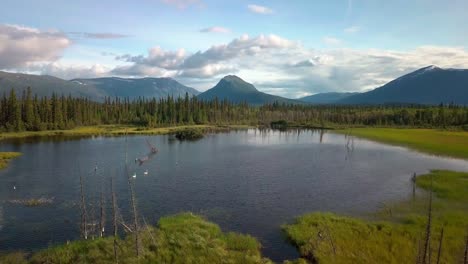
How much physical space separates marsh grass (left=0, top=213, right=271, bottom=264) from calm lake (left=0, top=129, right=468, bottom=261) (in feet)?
9.89

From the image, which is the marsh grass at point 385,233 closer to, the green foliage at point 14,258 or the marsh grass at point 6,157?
the green foliage at point 14,258

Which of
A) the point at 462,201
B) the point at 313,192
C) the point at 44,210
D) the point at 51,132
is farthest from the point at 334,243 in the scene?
the point at 51,132

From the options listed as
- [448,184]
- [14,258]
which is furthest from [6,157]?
[448,184]

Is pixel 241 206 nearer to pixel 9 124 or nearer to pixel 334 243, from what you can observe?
pixel 334 243

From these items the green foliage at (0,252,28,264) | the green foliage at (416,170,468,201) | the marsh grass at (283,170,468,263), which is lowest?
the green foliage at (0,252,28,264)

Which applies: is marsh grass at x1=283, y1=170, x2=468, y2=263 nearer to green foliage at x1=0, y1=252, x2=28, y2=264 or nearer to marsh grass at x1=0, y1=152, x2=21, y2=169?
green foliage at x1=0, y1=252, x2=28, y2=264

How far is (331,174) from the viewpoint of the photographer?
3017 inches

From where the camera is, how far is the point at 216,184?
66.6m

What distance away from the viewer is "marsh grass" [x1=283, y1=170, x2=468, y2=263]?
116ft

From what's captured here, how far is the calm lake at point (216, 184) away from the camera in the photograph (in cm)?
4508

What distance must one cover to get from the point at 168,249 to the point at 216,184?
103ft

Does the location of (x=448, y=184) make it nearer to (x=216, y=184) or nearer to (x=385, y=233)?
(x=385, y=233)

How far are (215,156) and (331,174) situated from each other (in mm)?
35876

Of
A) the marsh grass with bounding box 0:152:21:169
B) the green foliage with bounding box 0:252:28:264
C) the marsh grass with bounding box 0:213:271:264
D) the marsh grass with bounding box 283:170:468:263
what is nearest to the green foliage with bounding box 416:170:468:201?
the marsh grass with bounding box 283:170:468:263
